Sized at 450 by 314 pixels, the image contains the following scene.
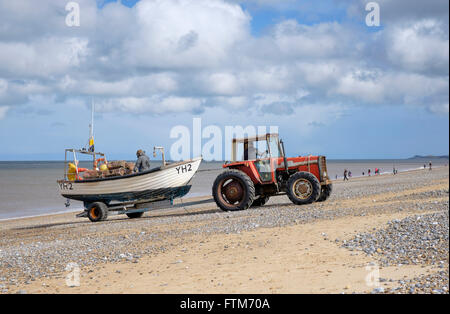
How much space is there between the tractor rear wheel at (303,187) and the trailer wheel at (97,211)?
22.7 ft

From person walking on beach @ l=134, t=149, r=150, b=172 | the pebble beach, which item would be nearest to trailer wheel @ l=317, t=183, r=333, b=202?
the pebble beach

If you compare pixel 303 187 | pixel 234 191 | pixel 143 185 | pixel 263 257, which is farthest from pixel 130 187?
pixel 263 257

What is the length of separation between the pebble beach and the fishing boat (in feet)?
15.5

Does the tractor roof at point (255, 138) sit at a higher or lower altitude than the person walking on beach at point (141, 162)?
higher

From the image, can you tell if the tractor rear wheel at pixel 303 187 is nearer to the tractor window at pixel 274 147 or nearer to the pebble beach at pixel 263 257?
the tractor window at pixel 274 147

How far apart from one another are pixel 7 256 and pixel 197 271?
5193mm

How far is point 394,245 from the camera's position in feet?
26.6

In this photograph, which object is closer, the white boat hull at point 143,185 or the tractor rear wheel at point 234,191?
the tractor rear wheel at point 234,191

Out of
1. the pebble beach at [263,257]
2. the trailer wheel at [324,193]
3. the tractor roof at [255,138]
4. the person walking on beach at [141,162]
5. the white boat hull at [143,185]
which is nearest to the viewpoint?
the pebble beach at [263,257]

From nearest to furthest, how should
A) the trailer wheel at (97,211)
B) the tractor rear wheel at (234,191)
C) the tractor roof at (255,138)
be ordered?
the tractor rear wheel at (234,191), the tractor roof at (255,138), the trailer wheel at (97,211)

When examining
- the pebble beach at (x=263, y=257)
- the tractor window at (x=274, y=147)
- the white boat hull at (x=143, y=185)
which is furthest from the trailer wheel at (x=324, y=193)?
the white boat hull at (x=143, y=185)

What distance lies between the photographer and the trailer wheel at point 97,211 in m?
17.8

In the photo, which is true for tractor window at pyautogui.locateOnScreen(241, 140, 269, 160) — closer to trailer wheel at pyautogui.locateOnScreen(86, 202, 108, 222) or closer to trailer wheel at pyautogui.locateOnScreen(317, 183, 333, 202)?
trailer wheel at pyautogui.locateOnScreen(317, 183, 333, 202)

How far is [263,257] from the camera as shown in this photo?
8.30m
